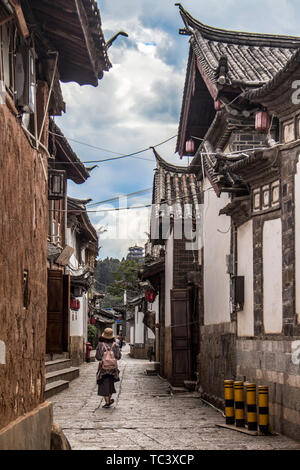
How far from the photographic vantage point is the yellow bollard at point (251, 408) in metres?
11.6

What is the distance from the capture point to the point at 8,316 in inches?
274

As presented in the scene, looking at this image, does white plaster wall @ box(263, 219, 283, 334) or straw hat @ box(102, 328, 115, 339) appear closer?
white plaster wall @ box(263, 219, 283, 334)

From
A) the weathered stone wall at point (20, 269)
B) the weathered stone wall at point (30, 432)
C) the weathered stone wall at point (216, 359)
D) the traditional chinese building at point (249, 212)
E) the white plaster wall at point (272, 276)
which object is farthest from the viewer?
the weathered stone wall at point (216, 359)

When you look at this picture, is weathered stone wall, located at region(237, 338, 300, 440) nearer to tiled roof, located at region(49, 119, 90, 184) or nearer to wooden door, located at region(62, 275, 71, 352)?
wooden door, located at region(62, 275, 71, 352)

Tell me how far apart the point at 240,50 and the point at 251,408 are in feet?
35.7

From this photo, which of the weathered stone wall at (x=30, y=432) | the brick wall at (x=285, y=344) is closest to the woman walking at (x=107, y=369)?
the brick wall at (x=285, y=344)

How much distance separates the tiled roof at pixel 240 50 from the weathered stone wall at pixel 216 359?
20.1ft

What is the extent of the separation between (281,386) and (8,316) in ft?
20.0

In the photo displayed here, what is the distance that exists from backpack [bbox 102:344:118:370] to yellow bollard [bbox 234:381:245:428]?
408 cm

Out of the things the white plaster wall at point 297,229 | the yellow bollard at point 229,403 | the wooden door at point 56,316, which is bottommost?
the yellow bollard at point 229,403

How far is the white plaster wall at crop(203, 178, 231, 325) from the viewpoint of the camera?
15.9m

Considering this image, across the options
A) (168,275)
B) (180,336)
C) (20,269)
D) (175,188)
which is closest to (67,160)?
(175,188)

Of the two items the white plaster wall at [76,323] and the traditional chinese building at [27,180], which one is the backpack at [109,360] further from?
the white plaster wall at [76,323]

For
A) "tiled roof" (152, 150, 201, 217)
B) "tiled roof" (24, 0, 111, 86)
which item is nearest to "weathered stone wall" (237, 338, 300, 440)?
"tiled roof" (24, 0, 111, 86)
